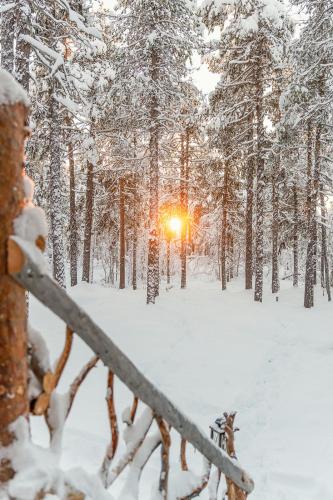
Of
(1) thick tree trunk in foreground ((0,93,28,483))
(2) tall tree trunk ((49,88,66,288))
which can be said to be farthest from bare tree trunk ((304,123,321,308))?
(1) thick tree trunk in foreground ((0,93,28,483))

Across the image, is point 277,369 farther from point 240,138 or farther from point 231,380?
point 240,138

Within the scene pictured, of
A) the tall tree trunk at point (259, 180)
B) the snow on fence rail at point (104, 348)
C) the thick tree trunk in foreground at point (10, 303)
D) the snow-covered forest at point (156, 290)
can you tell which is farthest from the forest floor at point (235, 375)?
the thick tree trunk in foreground at point (10, 303)

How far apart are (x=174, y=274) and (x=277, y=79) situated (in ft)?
89.0

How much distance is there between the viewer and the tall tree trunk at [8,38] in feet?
27.0

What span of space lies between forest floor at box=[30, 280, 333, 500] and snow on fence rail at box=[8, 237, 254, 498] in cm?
338

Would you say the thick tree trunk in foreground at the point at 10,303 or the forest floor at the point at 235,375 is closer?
the thick tree trunk in foreground at the point at 10,303

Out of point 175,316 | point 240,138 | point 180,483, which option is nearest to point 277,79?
point 240,138

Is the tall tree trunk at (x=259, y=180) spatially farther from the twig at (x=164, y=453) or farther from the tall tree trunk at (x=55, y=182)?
the twig at (x=164, y=453)

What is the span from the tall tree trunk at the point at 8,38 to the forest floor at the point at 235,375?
21.3 ft

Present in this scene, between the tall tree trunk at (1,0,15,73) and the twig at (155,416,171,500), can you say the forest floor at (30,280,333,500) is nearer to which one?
the twig at (155,416,171,500)

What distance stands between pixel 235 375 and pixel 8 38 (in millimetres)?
9205

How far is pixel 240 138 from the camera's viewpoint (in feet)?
55.4

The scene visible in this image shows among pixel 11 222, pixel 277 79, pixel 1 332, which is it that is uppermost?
pixel 277 79

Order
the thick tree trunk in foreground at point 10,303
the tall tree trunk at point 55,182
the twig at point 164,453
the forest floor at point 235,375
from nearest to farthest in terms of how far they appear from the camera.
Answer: the thick tree trunk in foreground at point 10,303 < the twig at point 164,453 < the forest floor at point 235,375 < the tall tree trunk at point 55,182
